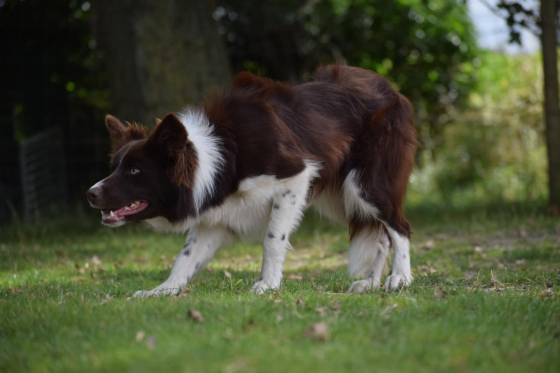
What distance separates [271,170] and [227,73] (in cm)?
501

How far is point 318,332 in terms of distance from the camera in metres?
2.96

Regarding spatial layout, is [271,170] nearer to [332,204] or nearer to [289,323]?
[332,204]

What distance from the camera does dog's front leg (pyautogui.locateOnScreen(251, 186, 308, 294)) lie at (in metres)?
4.70

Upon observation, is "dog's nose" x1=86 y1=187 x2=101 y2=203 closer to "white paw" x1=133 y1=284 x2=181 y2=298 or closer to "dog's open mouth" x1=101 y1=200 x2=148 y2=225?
"dog's open mouth" x1=101 y1=200 x2=148 y2=225

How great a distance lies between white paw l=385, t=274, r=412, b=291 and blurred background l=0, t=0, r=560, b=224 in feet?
14.8

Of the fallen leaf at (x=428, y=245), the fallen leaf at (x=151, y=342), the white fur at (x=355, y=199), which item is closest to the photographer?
the fallen leaf at (x=151, y=342)

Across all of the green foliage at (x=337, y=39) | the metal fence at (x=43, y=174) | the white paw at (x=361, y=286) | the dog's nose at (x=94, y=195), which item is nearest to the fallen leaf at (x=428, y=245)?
the white paw at (x=361, y=286)

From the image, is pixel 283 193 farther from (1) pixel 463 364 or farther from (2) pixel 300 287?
(1) pixel 463 364

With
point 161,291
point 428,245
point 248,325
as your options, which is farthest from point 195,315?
point 428,245

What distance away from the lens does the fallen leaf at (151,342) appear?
2836 mm

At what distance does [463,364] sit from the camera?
264cm

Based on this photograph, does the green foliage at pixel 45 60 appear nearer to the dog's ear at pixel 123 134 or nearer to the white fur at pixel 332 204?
the dog's ear at pixel 123 134

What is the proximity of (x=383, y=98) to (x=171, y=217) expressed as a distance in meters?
2.05

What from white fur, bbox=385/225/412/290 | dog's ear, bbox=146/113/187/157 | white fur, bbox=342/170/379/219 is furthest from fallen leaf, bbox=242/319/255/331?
white fur, bbox=342/170/379/219
